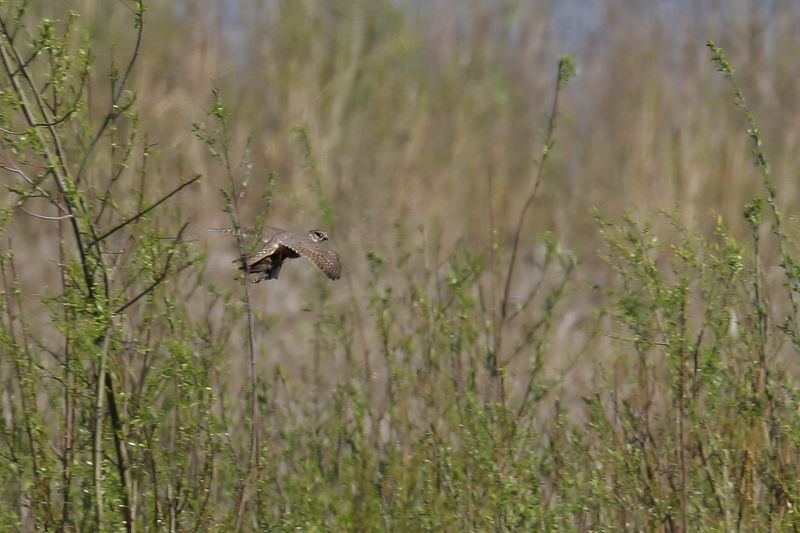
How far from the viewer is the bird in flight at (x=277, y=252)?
349 cm

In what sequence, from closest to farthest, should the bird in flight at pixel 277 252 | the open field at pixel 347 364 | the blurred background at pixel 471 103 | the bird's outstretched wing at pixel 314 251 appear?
the open field at pixel 347 364
the bird in flight at pixel 277 252
the bird's outstretched wing at pixel 314 251
the blurred background at pixel 471 103

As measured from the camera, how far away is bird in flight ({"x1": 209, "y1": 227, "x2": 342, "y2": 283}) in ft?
11.5

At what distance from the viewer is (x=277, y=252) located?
3.73 metres

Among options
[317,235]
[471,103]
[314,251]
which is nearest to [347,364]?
[317,235]

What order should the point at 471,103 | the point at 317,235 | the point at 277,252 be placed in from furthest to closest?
the point at 471,103
the point at 317,235
the point at 277,252

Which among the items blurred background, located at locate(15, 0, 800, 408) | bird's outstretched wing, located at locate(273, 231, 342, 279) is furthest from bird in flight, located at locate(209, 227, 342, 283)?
blurred background, located at locate(15, 0, 800, 408)

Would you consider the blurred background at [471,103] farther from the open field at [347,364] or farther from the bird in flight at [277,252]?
the bird in flight at [277,252]

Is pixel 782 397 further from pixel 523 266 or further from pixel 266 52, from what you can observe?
pixel 266 52

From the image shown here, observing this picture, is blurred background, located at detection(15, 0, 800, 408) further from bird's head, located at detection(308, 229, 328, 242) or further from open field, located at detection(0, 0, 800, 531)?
bird's head, located at detection(308, 229, 328, 242)

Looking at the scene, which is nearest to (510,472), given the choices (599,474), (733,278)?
(599,474)

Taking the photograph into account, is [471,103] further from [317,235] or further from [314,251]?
[314,251]

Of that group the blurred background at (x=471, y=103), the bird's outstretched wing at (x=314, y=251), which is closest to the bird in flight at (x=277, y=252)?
the bird's outstretched wing at (x=314, y=251)

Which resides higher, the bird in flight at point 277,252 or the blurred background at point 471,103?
the blurred background at point 471,103

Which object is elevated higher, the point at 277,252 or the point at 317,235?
the point at 317,235
